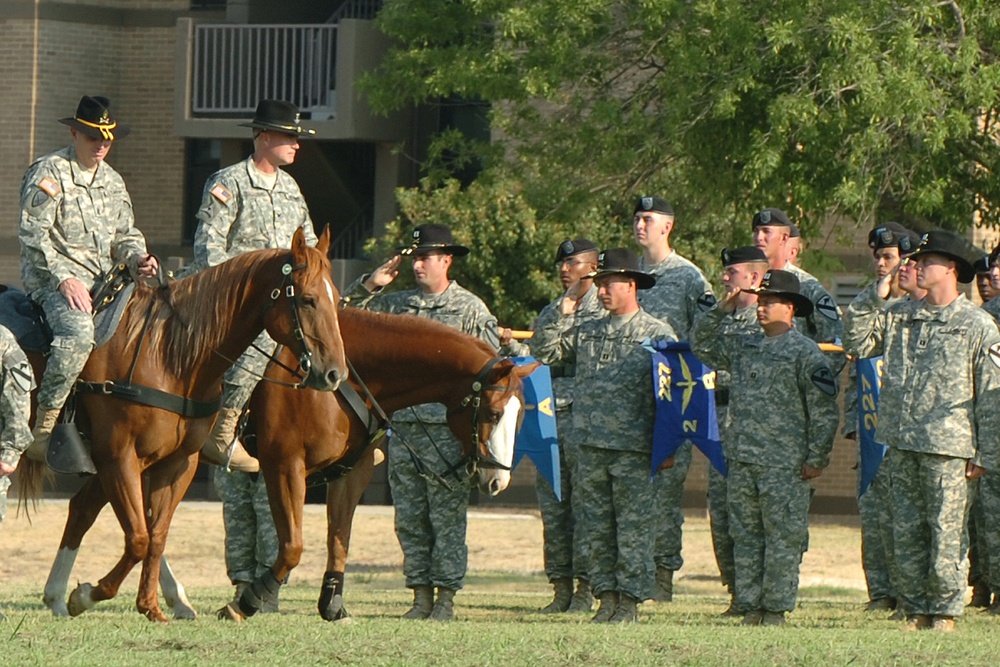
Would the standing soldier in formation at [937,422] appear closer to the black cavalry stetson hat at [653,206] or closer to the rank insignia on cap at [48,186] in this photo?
the black cavalry stetson hat at [653,206]

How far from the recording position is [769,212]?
12.8 meters

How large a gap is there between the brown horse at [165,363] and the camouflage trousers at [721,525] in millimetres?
3791

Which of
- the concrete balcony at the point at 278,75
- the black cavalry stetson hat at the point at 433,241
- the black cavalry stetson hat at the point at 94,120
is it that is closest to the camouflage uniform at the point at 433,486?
the black cavalry stetson hat at the point at 433,241

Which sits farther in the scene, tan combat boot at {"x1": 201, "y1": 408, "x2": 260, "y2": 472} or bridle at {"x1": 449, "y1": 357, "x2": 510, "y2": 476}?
tan combat boot at {"x1": 201, "y1": 408, "x2": 260, "y2": 472}

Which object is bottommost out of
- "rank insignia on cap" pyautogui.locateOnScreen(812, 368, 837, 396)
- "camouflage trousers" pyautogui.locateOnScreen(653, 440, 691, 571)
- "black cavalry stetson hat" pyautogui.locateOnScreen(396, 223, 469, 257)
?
"camouflage trousers" pyautogui.locateOnScreen(653, 440, 691, 571)

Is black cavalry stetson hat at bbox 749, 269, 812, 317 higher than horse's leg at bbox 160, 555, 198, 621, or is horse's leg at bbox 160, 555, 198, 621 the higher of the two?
black cavalry stetson hat at bbox 749, 269, 812, 317

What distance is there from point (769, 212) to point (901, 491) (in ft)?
8.51

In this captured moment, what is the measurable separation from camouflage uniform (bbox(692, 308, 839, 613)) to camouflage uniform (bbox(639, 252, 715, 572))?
112 cm

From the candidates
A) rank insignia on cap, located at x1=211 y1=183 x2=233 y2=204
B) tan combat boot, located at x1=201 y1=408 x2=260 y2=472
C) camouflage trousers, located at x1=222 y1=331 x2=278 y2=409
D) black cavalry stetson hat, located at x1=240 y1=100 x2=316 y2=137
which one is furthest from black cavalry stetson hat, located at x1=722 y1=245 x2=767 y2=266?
tan combat boot, located at x1=201 y1=408 x2=260 y2=472

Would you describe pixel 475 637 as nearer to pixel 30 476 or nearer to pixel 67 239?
pixel 30 476

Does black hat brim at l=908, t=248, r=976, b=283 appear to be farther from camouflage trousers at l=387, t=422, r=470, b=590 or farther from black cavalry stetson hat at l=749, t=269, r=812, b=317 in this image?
camouflage trousers at l=387, t=422, r=470, b=590

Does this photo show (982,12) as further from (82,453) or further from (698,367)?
(82,453)

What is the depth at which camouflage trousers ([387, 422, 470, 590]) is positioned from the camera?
11.7m

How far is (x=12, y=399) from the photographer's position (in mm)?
9758
